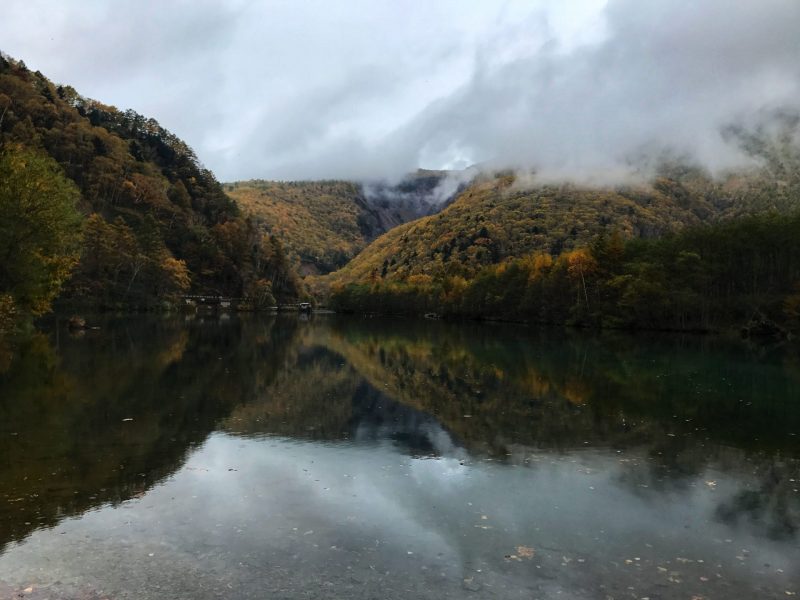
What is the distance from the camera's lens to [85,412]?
925 inches

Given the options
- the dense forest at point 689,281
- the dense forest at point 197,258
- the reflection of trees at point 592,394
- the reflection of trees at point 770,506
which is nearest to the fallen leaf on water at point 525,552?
the reflection of trees at point 770,506

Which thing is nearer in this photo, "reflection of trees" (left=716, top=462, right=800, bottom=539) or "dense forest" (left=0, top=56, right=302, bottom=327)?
"reflection of trees" (left=716, top=462, right=800, bottom=539)

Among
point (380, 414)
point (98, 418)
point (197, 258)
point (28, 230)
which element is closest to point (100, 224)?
point (197, 258)

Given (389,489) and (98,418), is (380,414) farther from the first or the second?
(98,418)

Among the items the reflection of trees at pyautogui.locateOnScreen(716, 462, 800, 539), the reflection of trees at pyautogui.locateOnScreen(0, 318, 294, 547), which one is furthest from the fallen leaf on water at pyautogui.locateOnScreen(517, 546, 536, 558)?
the reflection of trees at pyautogui.locateOnScreen(0, 318, 294, 547)

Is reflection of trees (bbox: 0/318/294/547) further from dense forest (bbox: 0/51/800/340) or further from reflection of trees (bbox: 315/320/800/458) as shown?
dense forest (bbox: 0/51/800/340)

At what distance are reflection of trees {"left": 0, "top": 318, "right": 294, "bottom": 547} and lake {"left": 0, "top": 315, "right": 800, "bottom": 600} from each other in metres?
0.12

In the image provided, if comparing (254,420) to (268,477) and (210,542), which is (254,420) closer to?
(268,477)

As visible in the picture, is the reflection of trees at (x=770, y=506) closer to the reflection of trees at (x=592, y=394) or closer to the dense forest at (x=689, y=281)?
the reflection of trees at (x=592, y=394)

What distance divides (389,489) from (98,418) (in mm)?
13302

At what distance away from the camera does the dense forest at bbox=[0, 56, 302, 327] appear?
164 ft

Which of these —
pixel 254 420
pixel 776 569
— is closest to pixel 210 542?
pixel 776 569

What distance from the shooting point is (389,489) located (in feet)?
51.4

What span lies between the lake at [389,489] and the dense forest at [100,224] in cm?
2068
